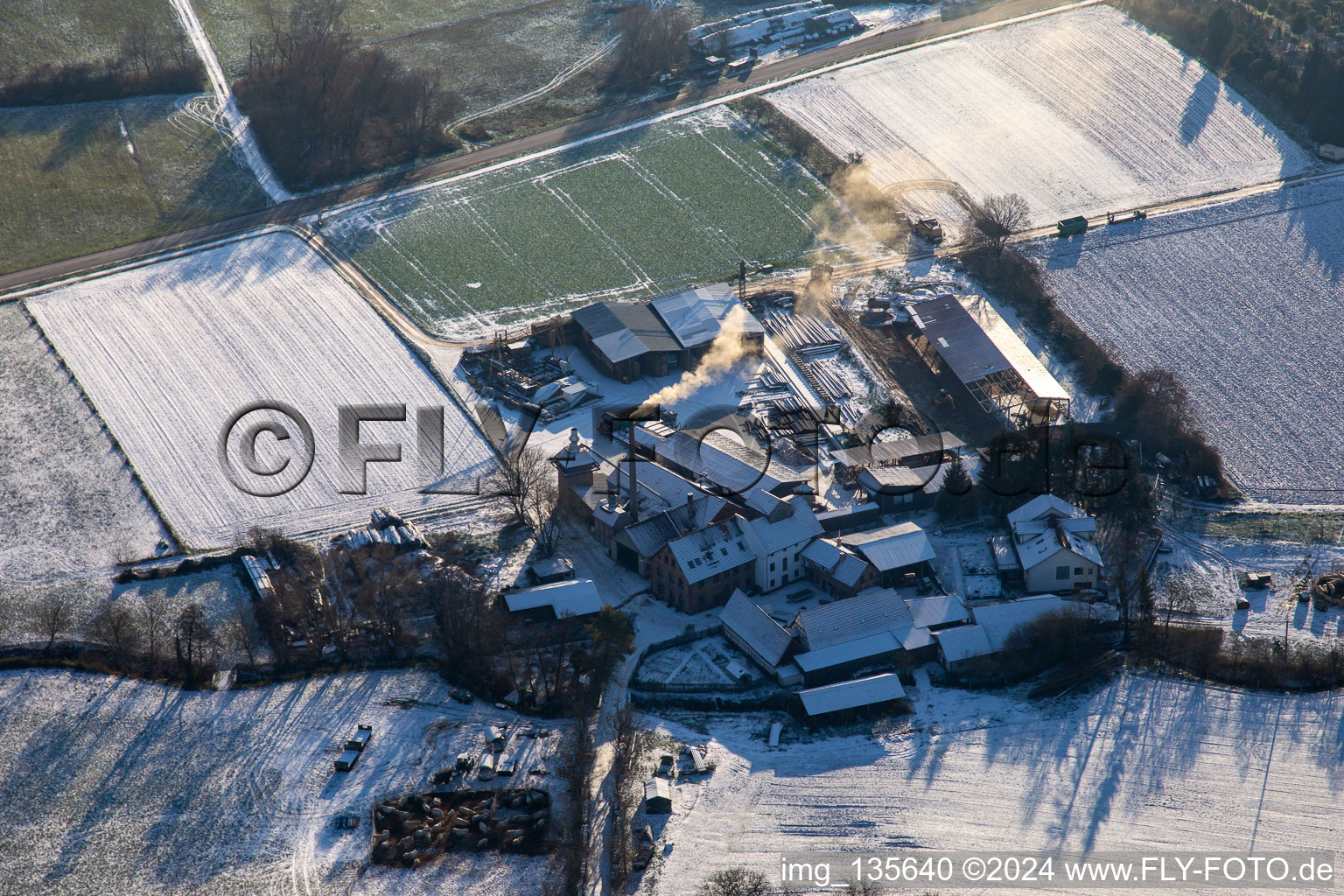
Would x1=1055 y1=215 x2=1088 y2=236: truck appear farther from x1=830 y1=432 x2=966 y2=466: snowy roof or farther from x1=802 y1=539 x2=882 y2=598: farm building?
x1=802 y1=539 x2=882 y2=598: farm building

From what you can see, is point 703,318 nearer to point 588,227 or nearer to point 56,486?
point 588,227

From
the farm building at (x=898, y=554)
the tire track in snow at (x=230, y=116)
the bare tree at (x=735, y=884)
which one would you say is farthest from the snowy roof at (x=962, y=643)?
the tire track in snow at (x=230, y=116)

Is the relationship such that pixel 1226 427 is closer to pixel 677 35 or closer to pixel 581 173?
pixel 581 173

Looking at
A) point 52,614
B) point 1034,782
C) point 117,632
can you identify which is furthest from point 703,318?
point 52,614

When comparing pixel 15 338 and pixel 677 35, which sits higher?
pixel 677 35

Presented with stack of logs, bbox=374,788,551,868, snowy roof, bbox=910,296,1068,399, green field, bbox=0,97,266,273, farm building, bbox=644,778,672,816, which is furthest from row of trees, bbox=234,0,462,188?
farm building, bbox=644,778,672,816

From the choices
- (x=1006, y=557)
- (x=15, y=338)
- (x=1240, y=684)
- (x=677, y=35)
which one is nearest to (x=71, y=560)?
(x=15, y=338)

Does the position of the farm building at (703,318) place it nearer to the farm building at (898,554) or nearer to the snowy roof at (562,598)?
the farm building at (898,554)
